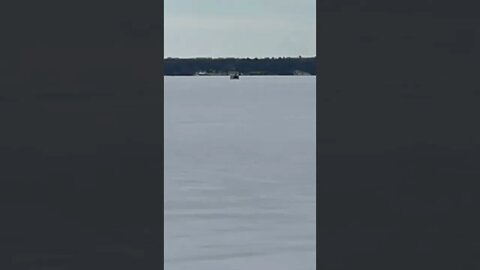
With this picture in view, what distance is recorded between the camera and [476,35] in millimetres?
6871

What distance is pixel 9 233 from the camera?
6723mm

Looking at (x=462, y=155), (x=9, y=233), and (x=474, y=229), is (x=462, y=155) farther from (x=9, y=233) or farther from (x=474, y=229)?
(x=9, y=233)

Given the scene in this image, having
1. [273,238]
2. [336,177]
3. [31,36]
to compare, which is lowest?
[273,238]

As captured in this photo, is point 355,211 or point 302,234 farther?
point 302,234

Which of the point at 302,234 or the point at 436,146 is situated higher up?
the point at 436,146

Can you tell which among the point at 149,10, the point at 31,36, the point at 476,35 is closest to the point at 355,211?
the point at 476,35

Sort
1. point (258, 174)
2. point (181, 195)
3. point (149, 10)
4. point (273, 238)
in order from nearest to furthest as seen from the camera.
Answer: point (149, 10)
point (273, 238)
point (181, 195)
point (258, 174)

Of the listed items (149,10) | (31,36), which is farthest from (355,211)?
(31,36)

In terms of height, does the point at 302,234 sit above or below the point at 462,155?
below

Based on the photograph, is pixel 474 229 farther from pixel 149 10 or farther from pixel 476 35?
pixel 149 10

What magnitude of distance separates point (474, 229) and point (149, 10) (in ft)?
7.98

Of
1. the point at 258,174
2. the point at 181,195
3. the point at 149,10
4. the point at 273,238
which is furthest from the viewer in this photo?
the point at 258,174

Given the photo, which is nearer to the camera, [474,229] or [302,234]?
[474,229]

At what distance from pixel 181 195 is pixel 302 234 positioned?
3.66 m
